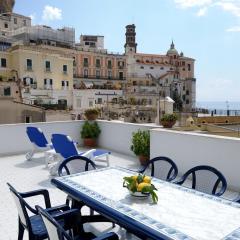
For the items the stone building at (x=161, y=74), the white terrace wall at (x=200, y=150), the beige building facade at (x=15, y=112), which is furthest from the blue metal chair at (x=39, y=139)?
the stone building at (x=161, y=74)

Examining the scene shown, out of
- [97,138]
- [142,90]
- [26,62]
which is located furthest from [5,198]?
[142,90]

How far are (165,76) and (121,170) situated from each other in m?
65.3

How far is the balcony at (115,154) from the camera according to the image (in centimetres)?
523

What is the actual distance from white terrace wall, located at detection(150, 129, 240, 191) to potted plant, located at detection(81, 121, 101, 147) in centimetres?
303

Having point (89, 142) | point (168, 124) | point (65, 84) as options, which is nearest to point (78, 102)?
point (65, 84)

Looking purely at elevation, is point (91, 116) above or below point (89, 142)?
above

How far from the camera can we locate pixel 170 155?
6758 millimetres

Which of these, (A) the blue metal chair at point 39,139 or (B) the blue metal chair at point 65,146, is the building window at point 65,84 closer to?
(A) the blue metal chair at point 39,139

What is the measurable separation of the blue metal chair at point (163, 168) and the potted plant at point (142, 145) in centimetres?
318

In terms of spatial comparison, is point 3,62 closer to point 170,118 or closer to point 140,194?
point 170,118

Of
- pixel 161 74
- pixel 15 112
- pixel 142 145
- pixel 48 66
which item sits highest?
pixel 161 74

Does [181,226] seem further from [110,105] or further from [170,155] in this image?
[110,105]

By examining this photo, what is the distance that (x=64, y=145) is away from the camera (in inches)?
247

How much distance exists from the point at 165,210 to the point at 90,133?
7304 millimetres
